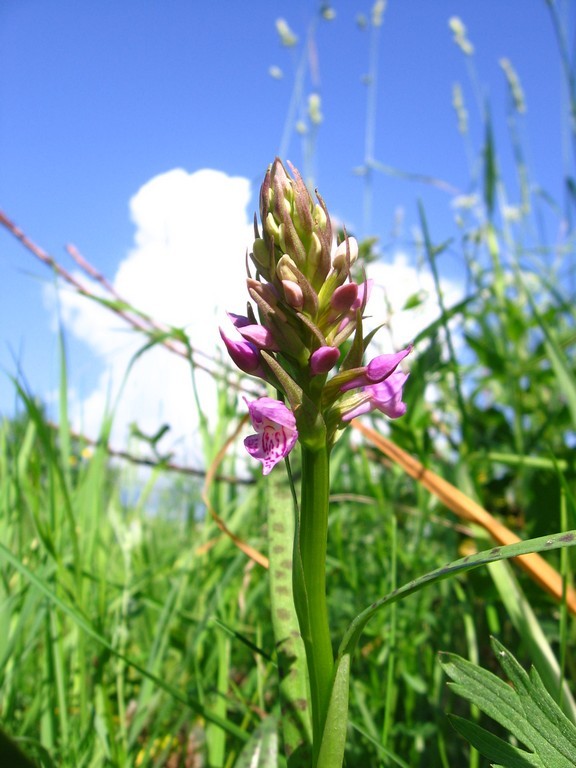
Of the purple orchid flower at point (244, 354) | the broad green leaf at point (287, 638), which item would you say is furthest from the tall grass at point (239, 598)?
the purple orchid flower at point (244, 354)

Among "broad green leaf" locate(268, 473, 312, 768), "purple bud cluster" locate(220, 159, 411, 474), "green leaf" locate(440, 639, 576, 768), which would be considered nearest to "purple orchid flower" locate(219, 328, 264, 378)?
"purple bud cluster" locate(220, 159, 411, 474)

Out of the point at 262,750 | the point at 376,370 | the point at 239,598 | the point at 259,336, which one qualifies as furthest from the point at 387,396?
the point at 239,598

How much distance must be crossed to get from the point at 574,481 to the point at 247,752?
1439mm

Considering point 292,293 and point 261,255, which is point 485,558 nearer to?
point 292,293

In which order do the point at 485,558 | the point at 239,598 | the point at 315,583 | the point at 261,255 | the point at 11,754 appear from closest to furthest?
the point at 11,754, the point at 485,558, the point at 315,583, the point at 261,255, the point at 239,598

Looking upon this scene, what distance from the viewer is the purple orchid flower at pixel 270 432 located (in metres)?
0.82

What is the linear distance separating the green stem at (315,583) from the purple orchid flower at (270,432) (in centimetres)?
3

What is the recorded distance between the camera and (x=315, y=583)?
809 mm

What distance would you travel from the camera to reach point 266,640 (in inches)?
70.6

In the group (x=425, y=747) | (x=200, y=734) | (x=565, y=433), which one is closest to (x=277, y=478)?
(x=200, y=734)

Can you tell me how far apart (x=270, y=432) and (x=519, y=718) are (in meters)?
0.45

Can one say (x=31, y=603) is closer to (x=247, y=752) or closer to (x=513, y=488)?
(x=247, y=752)

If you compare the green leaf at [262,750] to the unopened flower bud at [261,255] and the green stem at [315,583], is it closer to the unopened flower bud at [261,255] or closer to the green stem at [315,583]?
the green stem at [315,583]

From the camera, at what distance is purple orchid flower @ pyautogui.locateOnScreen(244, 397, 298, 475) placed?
32.4 inches
